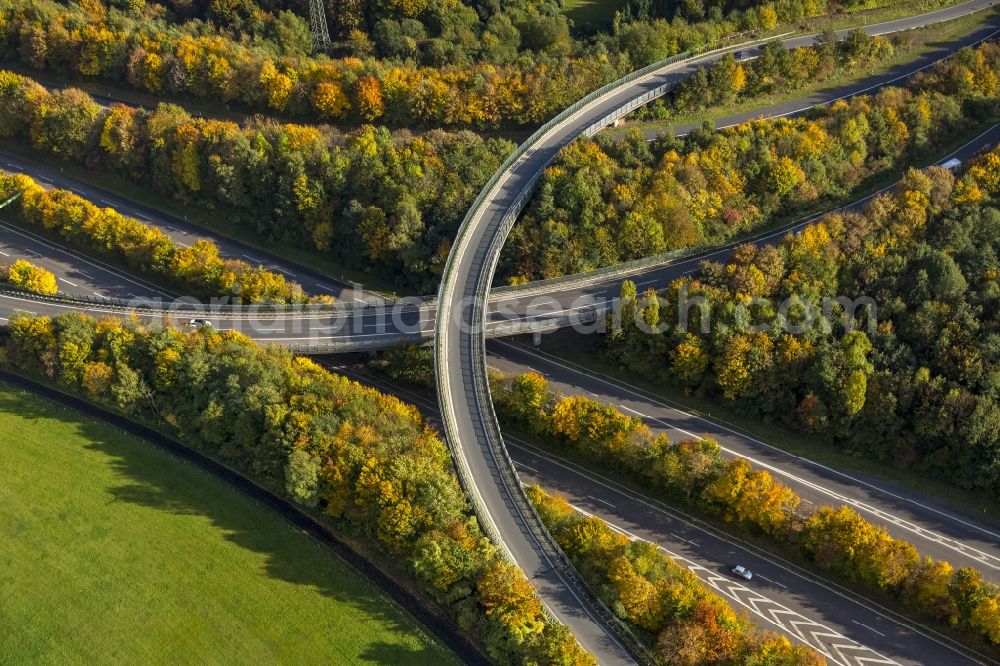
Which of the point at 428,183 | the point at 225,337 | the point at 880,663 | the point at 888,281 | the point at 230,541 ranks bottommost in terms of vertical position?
the point at 880,663

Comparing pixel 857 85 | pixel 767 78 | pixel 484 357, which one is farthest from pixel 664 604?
A: pixel 857 85

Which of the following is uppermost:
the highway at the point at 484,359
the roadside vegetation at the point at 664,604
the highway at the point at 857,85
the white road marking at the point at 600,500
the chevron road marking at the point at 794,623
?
the highway at the point at 857,85

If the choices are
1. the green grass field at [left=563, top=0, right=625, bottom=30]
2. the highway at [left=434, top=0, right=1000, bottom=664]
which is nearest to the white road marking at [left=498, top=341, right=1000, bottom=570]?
the highway at [left=434, top=0, right=1000, bottom=664]

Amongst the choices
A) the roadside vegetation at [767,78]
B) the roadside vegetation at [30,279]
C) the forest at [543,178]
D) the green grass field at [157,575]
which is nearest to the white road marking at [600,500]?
the green grass field at [157,575]

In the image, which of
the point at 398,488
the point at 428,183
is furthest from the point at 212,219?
the point at 398,488

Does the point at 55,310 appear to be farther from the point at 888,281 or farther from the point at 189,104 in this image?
the point at 888,281

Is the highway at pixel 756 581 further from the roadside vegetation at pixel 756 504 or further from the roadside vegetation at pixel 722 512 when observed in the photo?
the roadside vegetation at pixel 756 504
